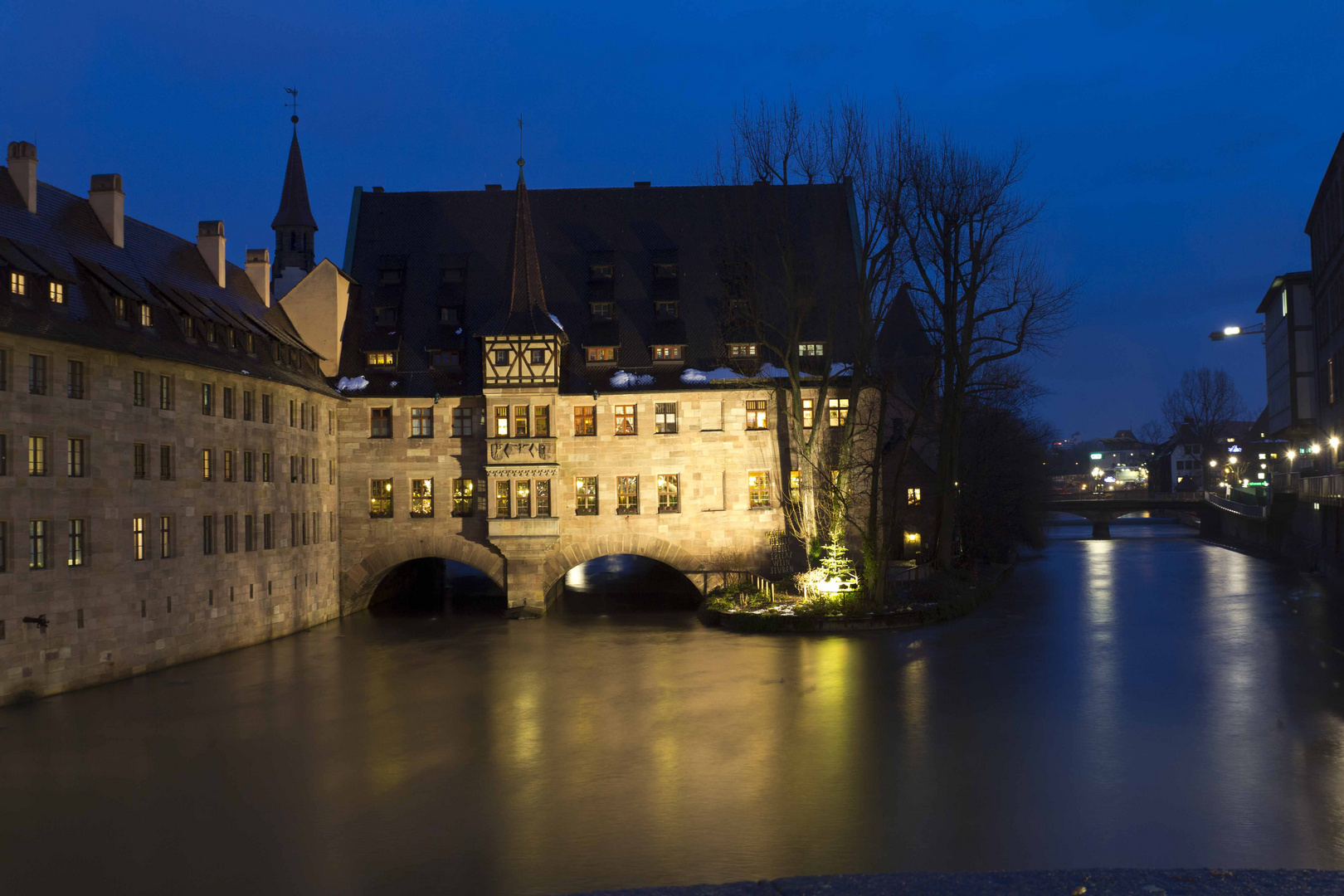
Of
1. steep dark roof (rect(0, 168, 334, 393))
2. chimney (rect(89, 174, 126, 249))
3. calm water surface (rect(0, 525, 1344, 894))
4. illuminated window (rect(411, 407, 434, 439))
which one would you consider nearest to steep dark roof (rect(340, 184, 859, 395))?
illuminated window (rect(411, 407, 434, 439))

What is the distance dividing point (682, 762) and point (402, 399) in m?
26.4

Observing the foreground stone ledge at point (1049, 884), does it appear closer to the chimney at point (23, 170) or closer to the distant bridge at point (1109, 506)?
the chimney at point (23, 170)

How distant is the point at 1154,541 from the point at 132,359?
73.7m

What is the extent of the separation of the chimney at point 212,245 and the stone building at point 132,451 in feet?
0.20

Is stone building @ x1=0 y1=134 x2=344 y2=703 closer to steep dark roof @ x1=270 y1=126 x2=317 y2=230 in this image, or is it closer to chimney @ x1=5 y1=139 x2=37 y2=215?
chimney @ x1=5 y1=139 x2=37 y2=215

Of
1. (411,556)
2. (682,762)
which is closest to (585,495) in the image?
(411,556)

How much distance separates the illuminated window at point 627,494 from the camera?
41781mm

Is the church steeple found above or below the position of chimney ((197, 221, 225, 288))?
above

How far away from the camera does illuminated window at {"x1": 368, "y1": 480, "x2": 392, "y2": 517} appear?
42.0 meters

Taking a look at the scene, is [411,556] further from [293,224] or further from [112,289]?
[293,224]

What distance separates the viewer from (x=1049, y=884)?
458 inches

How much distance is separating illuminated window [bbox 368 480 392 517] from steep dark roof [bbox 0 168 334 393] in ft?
16.6

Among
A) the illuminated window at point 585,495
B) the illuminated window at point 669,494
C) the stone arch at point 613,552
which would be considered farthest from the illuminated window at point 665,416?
the stone arch at point 613,552

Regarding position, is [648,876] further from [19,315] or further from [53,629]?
[19,315]
